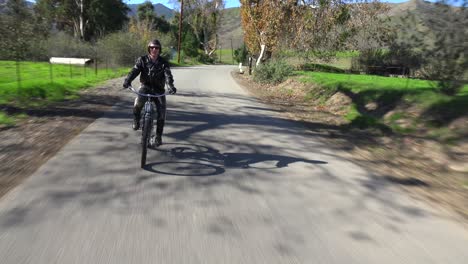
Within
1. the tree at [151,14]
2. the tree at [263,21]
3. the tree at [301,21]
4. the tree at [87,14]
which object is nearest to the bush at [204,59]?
the tree at [87,14]

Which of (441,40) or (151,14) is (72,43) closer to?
(441,40)

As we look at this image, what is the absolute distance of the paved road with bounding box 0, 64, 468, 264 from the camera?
3549 mm

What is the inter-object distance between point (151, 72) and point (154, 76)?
8cm

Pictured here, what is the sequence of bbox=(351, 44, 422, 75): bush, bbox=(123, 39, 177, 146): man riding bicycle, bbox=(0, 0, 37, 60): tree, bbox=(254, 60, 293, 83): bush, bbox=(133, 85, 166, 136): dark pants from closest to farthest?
bbox=(123, 39, 177, 146): man riding bicycle < bbox=(133, 85, 166, 136): dark pants < bbox=(0, 0, 37, 60): tree < bbox=(254, 60, 293, 83): bush < bbox=(351, 44, 422, 75): bush

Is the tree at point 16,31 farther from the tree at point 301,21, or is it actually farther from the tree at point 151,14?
the tree at point 151,14

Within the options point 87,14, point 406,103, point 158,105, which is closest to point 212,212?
point 158,105

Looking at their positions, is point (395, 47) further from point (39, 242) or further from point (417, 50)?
point (39, 242)

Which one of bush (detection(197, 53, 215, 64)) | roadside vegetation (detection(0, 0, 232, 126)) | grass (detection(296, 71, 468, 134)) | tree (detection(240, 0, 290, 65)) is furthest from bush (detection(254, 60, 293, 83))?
bush (detection(197, 53, 215, 64))

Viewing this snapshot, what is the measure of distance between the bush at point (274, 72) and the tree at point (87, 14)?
3708 centimetres

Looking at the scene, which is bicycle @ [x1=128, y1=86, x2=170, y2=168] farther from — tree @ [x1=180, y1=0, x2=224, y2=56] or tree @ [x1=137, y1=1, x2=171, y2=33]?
tree @ [x1=137, y1=1, x2=171, y2=33]

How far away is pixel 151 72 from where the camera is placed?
6.63 meters

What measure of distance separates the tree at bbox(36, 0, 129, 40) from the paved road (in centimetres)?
5349

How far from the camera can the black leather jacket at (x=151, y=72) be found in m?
6.61

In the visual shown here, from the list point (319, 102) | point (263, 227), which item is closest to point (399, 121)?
point (319, 102)
